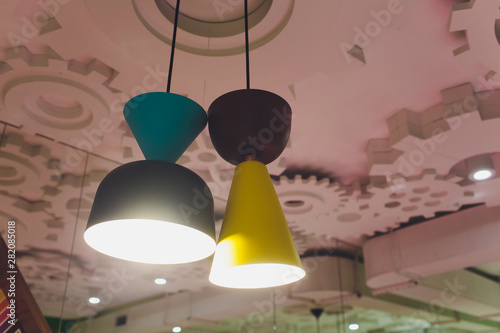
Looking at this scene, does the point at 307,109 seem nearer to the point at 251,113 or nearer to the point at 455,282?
the point at 251,113

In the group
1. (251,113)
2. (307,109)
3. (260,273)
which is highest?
(307,109)

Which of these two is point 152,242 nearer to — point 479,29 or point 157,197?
point 157,197

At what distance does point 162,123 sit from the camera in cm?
107

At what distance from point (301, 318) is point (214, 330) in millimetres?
1554

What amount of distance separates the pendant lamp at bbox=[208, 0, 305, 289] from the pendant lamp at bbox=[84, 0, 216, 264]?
61 millimetres

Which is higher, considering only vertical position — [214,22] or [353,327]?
[214,22]

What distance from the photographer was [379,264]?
15.2 feet

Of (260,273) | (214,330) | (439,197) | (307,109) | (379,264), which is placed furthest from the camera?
(214,330)

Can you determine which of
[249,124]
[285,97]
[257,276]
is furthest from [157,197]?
[285,97]

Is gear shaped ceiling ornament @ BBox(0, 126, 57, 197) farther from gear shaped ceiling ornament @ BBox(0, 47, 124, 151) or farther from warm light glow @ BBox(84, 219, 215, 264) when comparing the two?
warm light glow @ BBox(84, 219, 215, 264)

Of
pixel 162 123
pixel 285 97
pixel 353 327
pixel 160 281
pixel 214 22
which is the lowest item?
pixel 162 123

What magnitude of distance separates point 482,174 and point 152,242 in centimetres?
293

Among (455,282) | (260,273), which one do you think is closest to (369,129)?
(260,273)

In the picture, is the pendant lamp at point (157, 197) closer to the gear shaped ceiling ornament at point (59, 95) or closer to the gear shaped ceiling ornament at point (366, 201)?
the gear shaped ceiling ornament at point (59, 95)
